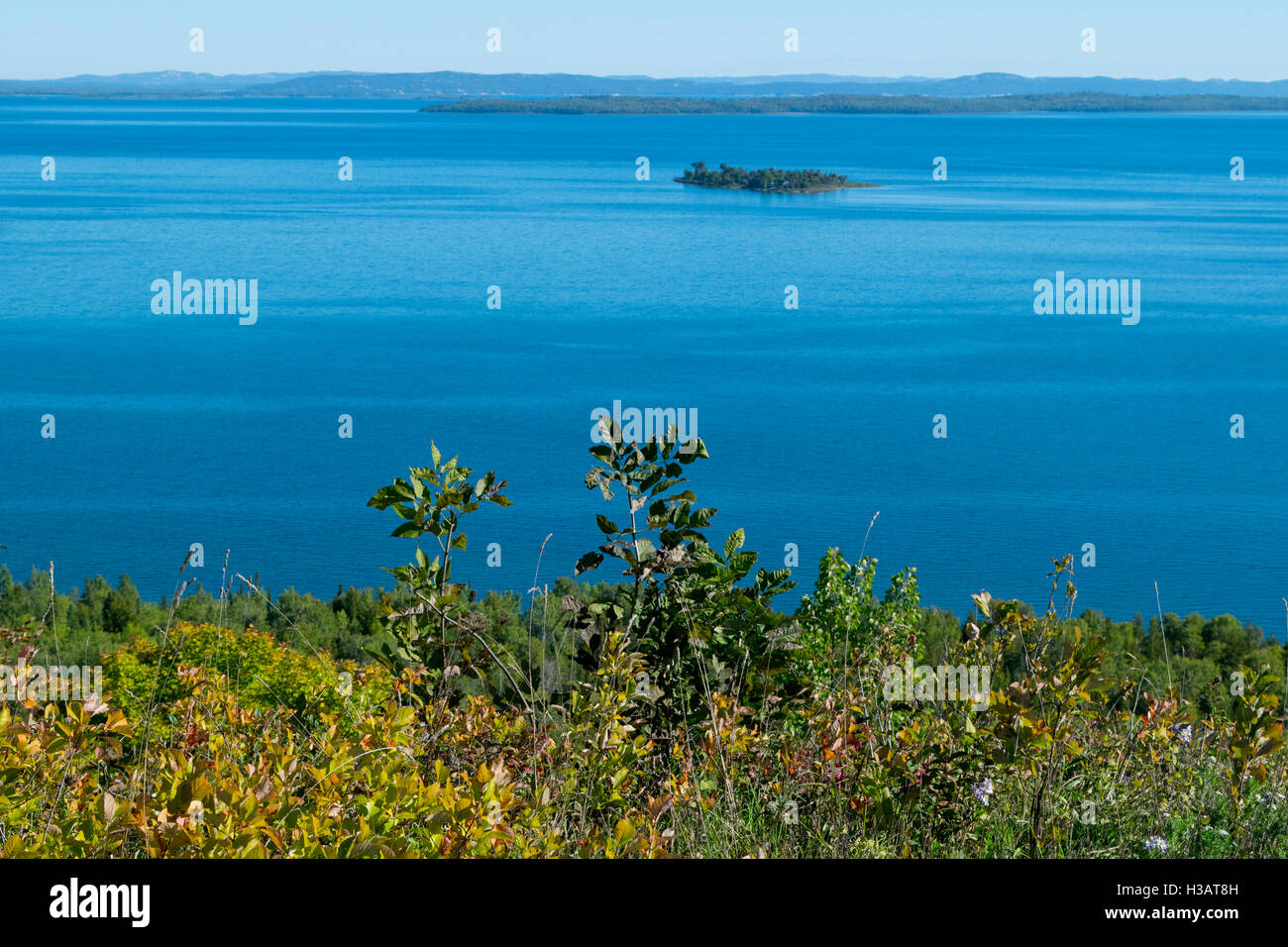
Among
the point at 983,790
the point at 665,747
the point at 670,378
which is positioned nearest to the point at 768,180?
the point at 670,378

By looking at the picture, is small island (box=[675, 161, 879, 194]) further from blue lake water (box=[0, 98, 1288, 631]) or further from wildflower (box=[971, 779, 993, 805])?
wildflower (box=[971, 779, 993, 805])

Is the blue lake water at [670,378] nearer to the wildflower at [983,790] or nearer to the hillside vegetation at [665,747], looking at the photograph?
the hillside vegetation at [665,747]

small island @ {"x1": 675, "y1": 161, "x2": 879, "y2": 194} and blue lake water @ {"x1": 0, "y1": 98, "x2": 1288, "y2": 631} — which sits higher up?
small island @ {"x1": 675, "y1": 161, "x2": 879, "y2": 194}

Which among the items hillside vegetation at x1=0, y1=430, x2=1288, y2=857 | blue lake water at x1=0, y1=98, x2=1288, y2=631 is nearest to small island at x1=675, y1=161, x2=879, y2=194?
blue lake water at x1=0, y1=98, x2=1288, y2=631

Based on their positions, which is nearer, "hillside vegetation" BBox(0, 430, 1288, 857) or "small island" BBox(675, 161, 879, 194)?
"hillside vegetation" BBox(0, 430, 1288, 857)

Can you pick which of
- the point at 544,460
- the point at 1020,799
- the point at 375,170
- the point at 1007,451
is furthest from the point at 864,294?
the point at 375,170
